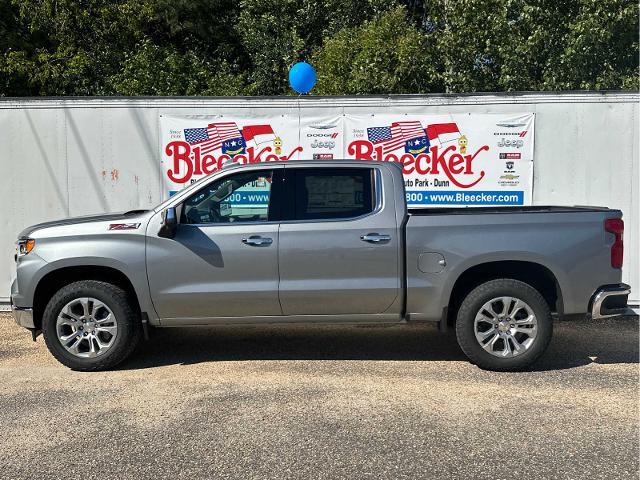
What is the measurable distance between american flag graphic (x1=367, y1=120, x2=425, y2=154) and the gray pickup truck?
2422 mm

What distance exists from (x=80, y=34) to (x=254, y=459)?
19186 mm

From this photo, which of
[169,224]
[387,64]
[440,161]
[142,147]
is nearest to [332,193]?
[169,224]

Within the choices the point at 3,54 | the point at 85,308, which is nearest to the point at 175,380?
the point at 85,308

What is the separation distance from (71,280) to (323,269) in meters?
2.36

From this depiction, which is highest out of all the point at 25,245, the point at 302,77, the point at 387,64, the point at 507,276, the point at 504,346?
the point at 387,64

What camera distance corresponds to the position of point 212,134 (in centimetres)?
836

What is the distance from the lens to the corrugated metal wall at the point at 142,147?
8047 mm

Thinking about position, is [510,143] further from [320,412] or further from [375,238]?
[320,412]

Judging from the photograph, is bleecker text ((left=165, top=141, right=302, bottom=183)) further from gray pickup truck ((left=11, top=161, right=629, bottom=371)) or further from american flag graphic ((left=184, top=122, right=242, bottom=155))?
gray pickup truck ((left=11, top=161, right=629, bottom=371))

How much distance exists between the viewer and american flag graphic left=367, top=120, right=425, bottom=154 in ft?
26.9

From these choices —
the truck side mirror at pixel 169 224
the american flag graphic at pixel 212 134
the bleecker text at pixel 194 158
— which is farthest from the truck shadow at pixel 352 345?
the american flag graphic at pixel 212 134

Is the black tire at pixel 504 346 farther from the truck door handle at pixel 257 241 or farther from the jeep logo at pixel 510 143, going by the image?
the jeep logo at pixel 510 143

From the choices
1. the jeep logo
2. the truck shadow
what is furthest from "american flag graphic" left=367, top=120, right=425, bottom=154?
the truck shadow

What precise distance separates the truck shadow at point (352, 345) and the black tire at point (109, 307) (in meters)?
0.29
